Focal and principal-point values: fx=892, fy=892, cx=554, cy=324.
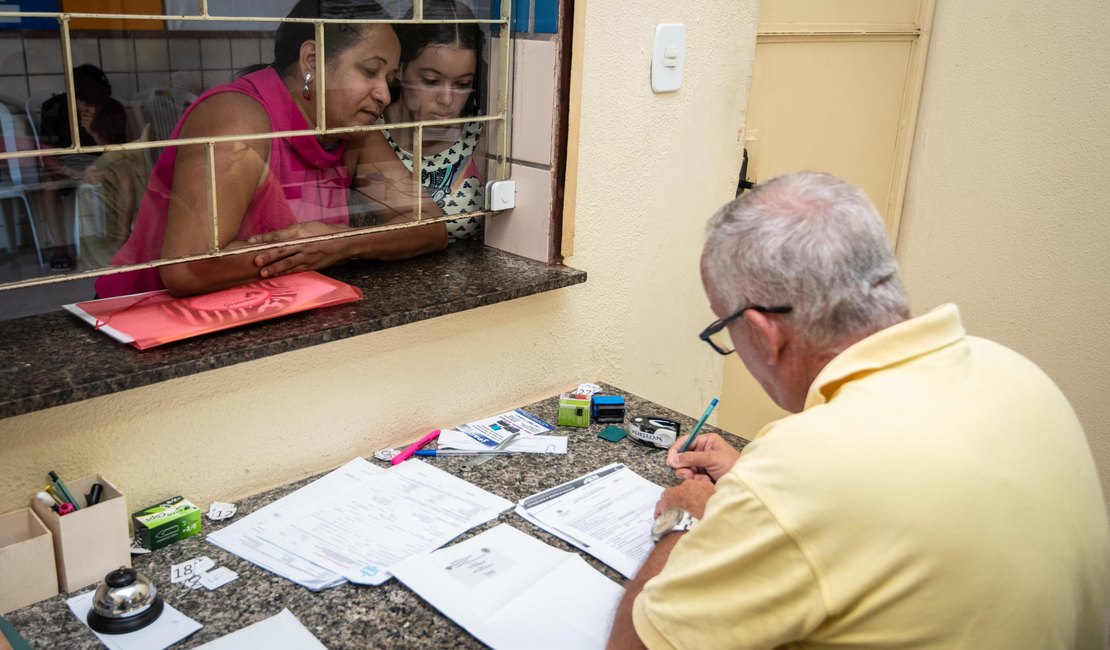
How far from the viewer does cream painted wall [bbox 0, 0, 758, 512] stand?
52.7 inches

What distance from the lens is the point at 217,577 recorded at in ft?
4.02

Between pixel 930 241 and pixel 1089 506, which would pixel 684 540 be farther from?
pixel 930 241

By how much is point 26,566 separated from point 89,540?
3.0 inches

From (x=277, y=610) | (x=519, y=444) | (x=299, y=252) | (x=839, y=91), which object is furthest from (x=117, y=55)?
(x=839, y=91)

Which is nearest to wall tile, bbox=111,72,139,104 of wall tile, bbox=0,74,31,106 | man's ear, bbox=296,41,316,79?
wall tile, bbox=0,74,31,106

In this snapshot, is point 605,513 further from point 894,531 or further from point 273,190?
point 273,190

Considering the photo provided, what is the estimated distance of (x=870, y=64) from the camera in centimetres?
279

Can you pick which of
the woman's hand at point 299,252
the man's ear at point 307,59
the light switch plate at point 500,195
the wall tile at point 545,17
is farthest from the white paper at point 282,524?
the wall tile at point 545,17

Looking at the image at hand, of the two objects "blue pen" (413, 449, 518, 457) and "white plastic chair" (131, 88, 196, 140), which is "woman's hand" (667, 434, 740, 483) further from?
"white plastic chair" (131, 88, 196, 140)

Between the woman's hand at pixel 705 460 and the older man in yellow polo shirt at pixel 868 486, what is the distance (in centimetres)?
39

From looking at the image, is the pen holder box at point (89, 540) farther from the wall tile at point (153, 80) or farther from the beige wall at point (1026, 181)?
the beige wall at point (1026, 181)

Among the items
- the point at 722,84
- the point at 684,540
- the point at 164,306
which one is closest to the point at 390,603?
the point at 684,540

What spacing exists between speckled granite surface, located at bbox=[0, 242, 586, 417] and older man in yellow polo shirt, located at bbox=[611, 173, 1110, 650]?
605 mm

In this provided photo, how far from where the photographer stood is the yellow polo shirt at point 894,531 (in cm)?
92
